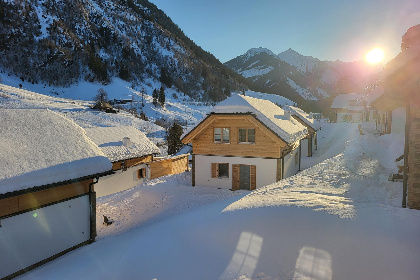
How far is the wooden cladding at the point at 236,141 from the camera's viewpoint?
55.9 ft

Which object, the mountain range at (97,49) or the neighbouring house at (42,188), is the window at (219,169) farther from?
the mountain range at (97,49)

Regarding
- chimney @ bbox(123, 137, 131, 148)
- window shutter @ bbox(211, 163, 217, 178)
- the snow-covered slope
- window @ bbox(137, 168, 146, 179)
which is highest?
the snow-covered slope

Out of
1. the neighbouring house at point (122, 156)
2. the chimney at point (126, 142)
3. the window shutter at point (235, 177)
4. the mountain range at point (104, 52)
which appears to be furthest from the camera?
the mountain range at point (104, 52)

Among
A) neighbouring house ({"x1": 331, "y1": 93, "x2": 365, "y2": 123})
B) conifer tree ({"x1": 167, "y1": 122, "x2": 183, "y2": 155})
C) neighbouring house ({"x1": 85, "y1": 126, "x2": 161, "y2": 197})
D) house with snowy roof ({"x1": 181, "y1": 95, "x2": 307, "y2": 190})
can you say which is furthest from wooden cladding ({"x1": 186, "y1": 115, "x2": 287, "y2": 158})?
neighbouring house ({"x1": 331, "y1": 93, "x2": 365, "y2": 123})

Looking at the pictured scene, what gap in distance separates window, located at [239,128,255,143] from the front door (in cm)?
184

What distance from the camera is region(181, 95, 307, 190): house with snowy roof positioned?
17047 millimetres

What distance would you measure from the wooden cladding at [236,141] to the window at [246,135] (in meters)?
0.23

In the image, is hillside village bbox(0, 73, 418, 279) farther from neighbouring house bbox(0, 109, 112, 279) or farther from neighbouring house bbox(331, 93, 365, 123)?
neighbouring house bbox(331, 93, 365, 123)

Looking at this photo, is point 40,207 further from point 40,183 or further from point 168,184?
point 168,184

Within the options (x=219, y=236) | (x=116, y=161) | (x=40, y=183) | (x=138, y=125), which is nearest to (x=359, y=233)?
(x=219, y=236)

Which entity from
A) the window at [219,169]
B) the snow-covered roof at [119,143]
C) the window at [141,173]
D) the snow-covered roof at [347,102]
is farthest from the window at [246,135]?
the snow-covered roof at [347,102]

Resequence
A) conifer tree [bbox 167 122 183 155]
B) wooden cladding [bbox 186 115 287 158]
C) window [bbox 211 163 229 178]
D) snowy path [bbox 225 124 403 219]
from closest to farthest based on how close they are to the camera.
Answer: snowy path [bbox 225 124 403 219] → wooden cladding [bbox 186 115 287 158] → window [bbox 211 163 229 178] → conifer tree [bbox 167 122 183 155]

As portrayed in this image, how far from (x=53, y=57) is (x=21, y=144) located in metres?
97.7

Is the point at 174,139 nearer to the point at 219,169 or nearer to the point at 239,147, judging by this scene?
the point at 219,169
